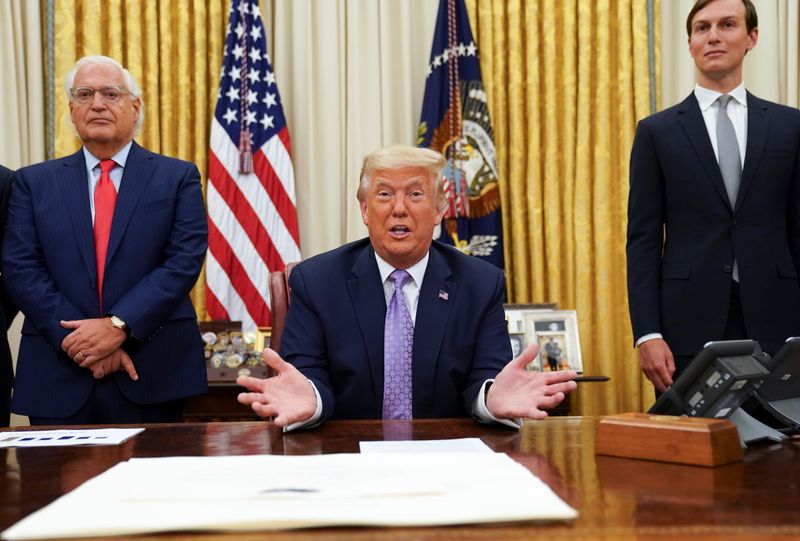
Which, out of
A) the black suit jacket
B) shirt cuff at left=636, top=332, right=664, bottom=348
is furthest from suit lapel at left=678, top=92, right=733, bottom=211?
shirt cuff at left=636, top=332, right=664, bottom=348

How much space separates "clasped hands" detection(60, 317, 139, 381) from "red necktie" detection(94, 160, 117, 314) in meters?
0.17

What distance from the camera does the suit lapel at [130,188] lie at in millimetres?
2973

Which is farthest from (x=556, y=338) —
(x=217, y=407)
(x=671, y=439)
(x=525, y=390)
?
(x=671, y=439)

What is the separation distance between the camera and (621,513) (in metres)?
1.10

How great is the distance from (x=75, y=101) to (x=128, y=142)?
0.24m

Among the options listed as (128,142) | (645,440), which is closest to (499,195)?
(128,142)

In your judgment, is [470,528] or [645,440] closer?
[470,528]

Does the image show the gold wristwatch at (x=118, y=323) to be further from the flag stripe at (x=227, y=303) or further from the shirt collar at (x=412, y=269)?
the flag stripe at (x=227, y=303)

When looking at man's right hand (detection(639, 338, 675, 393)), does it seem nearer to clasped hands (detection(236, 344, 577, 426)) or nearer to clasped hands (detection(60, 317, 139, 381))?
clasped hands (detection(236, 344, 577, 426))

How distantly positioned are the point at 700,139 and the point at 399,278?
131 centimetres

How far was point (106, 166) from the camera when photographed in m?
3.11

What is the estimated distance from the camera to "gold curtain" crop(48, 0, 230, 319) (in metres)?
5.07

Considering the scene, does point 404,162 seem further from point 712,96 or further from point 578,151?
point 578,151

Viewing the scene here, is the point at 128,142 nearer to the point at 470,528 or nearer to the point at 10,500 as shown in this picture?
the point at 10,500
